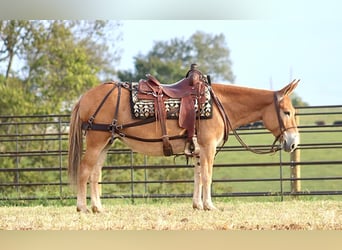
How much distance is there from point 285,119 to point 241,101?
45 centimetres

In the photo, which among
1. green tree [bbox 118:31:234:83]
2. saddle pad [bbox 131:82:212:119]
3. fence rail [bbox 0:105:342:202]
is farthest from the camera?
green tree [bbox 118:31:234:83]

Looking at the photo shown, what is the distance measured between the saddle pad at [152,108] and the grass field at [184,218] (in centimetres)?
87

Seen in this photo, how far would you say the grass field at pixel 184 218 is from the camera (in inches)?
206

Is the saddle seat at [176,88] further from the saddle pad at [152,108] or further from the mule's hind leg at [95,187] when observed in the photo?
the mule's hind leg at [95,187]

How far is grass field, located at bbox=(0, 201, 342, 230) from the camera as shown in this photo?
5230mm

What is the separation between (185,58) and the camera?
14930 millimetres

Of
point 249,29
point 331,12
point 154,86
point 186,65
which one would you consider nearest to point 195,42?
point 186,65

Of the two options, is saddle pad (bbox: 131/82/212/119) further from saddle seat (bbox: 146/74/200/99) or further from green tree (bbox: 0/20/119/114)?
green tree (bbox: 0/20/119/114)

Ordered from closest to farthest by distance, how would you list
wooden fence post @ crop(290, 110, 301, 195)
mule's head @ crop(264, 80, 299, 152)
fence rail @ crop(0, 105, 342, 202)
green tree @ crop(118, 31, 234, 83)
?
mule's head @ crop(264, 80, 299, 152) → wooden fence post @ crop(290, 110, 301, 195) → fence rail @ crop(0, 105, 342, 202) → green tree @ crop(118, 31, 234, 83)

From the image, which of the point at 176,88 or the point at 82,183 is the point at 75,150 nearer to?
the point at 82,183

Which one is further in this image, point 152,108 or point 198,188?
point 198,188

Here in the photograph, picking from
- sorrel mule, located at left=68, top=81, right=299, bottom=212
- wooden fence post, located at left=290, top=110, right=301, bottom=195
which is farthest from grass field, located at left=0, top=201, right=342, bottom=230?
wooden fence post, located at left=290, top=110, right=301, bottom=195

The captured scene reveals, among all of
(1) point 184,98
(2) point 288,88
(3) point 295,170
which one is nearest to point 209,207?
(1) point 184,98

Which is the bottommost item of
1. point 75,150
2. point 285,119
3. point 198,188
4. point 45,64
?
point 198,188
